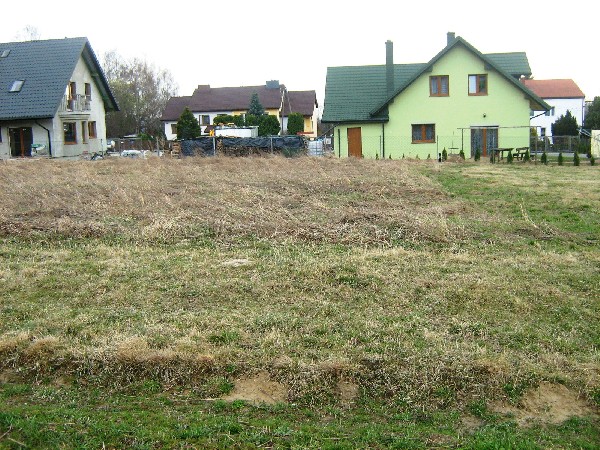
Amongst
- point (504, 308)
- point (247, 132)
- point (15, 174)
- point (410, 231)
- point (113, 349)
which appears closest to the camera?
point (113, 349)

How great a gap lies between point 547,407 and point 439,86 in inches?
1243

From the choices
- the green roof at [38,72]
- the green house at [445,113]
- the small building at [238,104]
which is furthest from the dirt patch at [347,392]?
the small building at [238,104]

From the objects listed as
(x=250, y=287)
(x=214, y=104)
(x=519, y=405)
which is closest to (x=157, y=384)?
(x=250, y=287)

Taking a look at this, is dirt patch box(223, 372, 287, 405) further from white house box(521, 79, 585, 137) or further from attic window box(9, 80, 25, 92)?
white house box(521, 79, 585, 137)

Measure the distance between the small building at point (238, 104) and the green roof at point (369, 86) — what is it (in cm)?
3050

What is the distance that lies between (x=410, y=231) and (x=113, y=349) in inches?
240

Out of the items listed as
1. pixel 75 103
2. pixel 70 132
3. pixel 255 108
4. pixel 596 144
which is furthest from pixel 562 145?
pixel 255 108

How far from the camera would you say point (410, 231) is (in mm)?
10922

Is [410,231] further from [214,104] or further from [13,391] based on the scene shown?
[214,104]

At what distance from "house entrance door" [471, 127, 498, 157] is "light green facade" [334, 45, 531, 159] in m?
0.24

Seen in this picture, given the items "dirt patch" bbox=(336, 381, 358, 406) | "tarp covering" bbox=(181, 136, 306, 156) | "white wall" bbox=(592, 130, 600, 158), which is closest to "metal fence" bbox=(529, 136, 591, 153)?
"white wall" bbox=(592, 130, 600, 158)

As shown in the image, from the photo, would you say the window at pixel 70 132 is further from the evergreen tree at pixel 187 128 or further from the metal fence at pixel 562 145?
the metal fence at pixel 562 145

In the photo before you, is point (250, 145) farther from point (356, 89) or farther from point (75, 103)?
point (75, 103)

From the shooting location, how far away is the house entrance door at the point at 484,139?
35.2 m
